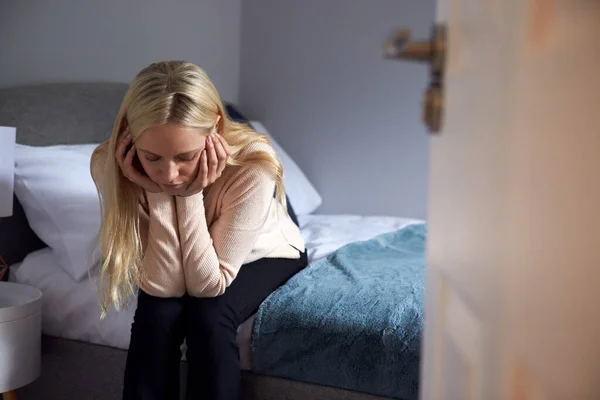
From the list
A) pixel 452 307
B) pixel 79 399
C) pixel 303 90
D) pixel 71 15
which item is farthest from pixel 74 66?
pixel 452 307

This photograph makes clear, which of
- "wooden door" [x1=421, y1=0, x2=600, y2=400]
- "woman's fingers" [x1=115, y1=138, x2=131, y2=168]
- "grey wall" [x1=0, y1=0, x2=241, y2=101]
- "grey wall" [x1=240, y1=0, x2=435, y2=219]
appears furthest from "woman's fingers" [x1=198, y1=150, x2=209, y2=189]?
"grey wall" [x1=240, y1=0, x2=435, y2=219]

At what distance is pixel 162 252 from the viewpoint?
1.48 metres

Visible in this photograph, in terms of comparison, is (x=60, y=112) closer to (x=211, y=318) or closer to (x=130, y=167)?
(x=130, y=167)

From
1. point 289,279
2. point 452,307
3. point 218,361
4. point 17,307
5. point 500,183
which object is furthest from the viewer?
point 289,279

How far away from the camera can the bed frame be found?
1529 millimetres

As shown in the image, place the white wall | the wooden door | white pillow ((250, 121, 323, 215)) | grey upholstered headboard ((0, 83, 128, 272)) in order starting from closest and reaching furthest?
1. the wooden door
2. grey upholstered headboard ((0, 83, 128, 272))
3. white pillow ((250, 121, 323, 215))
4. the white wall

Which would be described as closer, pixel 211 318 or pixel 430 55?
pixel 430 55

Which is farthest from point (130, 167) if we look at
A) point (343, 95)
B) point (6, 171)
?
point (343, 95)

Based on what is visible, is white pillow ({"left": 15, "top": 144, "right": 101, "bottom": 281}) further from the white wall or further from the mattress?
the white wall

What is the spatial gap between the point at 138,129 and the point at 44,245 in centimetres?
65

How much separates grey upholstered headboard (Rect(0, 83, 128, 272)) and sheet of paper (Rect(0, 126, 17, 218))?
8.6 inches

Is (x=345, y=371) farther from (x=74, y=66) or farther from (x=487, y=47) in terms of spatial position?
(x=74, y=66)

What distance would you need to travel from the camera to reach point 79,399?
5.88ft

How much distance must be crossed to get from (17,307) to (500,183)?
1.39 metres
